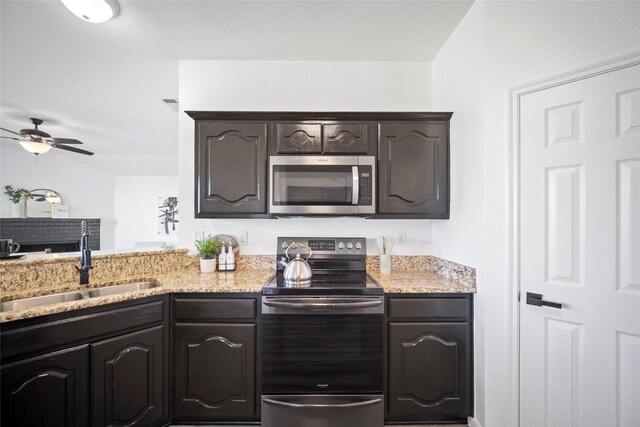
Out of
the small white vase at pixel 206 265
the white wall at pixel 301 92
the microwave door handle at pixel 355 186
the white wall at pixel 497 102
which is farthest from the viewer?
the white wall at pixel 301 92

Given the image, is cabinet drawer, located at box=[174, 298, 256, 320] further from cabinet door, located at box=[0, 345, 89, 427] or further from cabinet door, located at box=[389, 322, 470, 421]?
cabinet door, located at box=[389, 322, 470, 421]

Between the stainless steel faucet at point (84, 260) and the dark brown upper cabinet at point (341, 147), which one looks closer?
the stainless steel faucet at point (84, 260)

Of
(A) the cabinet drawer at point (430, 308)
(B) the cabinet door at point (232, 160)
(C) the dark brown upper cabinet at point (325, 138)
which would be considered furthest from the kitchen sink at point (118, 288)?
(A) the cabinet drawer at point (430, 308)

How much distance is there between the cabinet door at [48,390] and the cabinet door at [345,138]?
191cm

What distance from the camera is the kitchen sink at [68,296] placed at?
1.53m

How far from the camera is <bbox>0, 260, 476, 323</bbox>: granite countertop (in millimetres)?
1416

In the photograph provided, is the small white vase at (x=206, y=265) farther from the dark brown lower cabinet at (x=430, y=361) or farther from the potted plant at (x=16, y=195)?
the potted plant at (x=16, y=195)

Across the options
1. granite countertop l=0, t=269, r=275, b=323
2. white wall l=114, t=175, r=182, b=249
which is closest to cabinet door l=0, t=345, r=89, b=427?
granite countertop l=0, t=269, r=275, b=323

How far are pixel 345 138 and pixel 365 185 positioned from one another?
39 centimetres

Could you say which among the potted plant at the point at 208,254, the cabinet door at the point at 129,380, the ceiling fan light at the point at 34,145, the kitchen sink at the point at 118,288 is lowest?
the cabinet door at the point at 129,380

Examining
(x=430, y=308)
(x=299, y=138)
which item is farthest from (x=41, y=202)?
(x=430, y=308)

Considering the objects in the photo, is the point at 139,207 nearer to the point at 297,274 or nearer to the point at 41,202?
the point at 41,202

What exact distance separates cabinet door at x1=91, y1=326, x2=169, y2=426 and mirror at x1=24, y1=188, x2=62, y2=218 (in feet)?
19.6

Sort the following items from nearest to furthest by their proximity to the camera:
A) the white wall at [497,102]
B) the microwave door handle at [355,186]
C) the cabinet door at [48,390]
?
the cabinet door at [48,390]
the white wall at [497,102]
the microwave door handle at [355,186]
